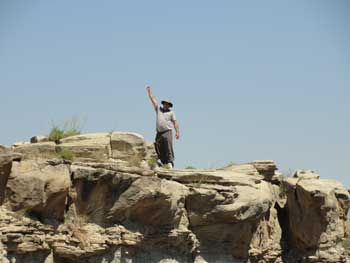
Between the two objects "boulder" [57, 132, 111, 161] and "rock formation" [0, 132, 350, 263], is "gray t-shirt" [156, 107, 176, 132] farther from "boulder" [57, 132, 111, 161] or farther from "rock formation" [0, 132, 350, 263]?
"boulder" [57, 132, 111, 161]

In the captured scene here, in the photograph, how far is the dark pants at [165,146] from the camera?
980 inches

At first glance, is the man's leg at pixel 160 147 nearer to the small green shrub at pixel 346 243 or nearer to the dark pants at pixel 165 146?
the dark pants at pixel 165 146

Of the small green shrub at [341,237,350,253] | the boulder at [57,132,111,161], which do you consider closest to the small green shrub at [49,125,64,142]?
the boulder at [57,132,111,161]

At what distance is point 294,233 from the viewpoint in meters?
27.0

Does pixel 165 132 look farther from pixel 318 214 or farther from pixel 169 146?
pixel 318 214

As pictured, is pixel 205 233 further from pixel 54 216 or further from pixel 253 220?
pixel 54 216


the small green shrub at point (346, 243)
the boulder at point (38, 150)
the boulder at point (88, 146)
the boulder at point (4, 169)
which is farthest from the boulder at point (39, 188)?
the small green shrub at point (346, 243)

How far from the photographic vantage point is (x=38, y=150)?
22.0 metres

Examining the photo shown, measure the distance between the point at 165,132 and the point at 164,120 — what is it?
0.38 metres

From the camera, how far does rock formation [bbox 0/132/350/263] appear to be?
20.1m

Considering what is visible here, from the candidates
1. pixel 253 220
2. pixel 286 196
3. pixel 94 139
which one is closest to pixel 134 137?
pixel 94 139

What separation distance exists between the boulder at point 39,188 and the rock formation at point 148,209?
1.0 inches

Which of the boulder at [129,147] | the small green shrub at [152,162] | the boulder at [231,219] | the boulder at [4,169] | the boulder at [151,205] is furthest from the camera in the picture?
the boulder at [231,219]

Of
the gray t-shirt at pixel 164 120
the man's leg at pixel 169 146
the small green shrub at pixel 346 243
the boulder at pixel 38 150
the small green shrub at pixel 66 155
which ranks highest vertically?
the gray t-shirt at pixel 164 120
